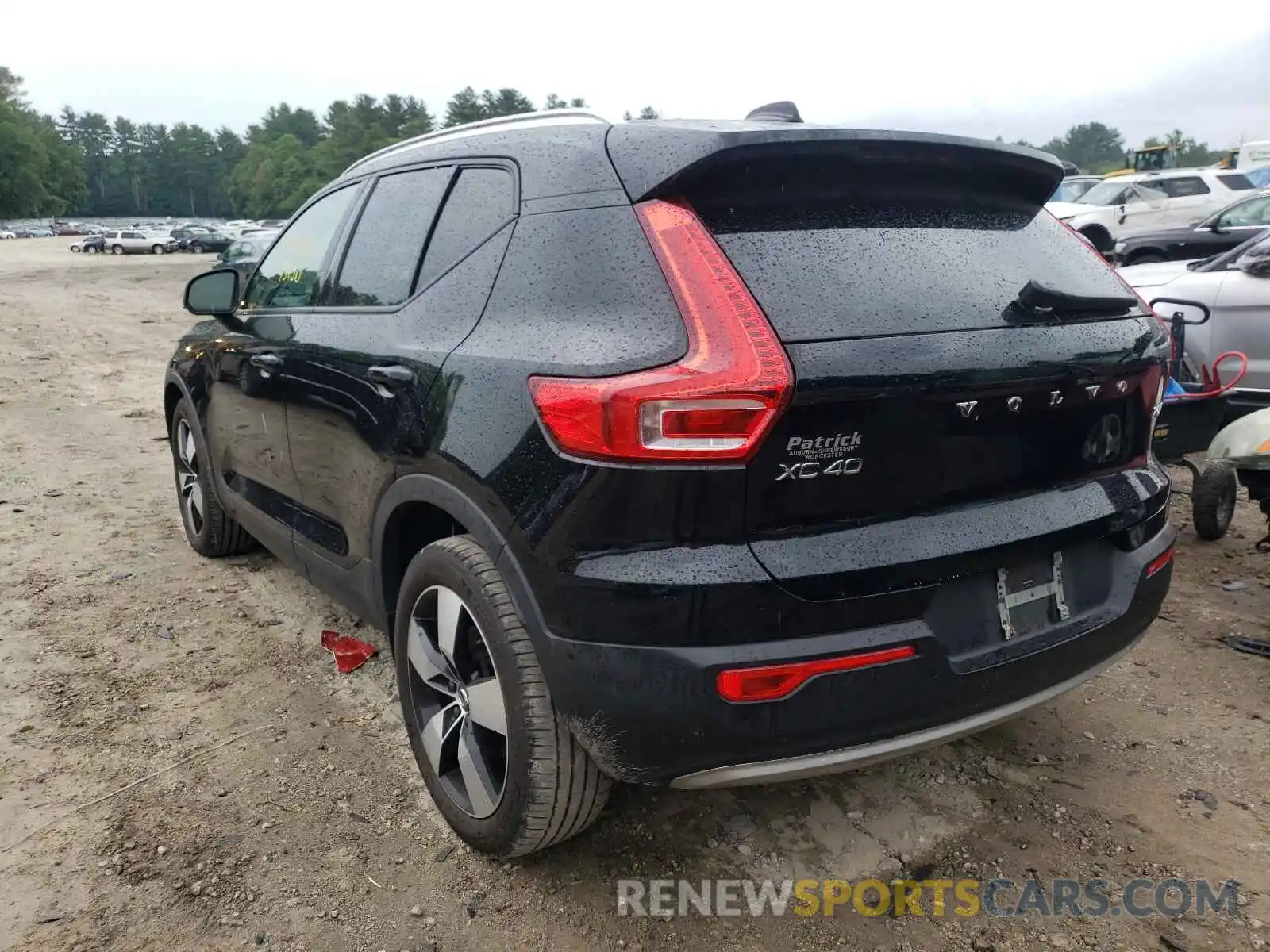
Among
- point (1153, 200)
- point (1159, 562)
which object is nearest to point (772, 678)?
point (1159, 562)

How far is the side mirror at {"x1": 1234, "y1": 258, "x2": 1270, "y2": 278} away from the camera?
6020mm

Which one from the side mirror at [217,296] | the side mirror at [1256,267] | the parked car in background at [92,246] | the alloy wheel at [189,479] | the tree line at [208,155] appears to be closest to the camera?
the side mirror at [217,296]

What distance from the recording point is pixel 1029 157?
2.47 metres

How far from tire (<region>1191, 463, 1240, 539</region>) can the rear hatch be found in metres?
2.76

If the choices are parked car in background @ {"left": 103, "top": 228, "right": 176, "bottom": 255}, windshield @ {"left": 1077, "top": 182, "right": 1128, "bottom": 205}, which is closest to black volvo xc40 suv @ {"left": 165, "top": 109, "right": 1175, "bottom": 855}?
windshield @ {"left": 1077, "top": 182, "right": 1128, "bottom": 205}

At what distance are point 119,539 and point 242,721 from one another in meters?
2.43

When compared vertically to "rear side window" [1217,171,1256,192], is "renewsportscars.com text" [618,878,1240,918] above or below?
below

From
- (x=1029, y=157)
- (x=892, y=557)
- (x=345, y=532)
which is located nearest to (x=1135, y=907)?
(x=892, y=557)

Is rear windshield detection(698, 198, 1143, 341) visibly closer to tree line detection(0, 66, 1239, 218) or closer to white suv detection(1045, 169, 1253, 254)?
white suv detection(1045, 169, 1253, 254)

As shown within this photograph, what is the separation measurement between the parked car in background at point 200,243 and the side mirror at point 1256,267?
184 feet

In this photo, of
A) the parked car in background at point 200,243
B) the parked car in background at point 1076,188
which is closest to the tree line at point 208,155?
the parked car in background at point 200,243

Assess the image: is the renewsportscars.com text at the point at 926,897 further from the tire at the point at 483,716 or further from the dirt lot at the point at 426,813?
the tire at the point at 483,716

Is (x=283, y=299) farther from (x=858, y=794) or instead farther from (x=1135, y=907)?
(x=1135, y=907)

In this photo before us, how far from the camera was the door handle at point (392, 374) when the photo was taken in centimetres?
255
